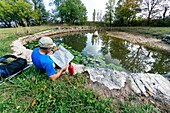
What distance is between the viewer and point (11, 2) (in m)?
13.8

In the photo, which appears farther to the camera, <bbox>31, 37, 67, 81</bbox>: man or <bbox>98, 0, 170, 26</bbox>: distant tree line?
<bbox>98, 0, 170, 26</bbox>: distant tree line

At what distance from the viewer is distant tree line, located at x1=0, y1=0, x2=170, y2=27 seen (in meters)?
13.9

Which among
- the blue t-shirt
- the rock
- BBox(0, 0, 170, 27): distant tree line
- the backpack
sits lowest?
the rock

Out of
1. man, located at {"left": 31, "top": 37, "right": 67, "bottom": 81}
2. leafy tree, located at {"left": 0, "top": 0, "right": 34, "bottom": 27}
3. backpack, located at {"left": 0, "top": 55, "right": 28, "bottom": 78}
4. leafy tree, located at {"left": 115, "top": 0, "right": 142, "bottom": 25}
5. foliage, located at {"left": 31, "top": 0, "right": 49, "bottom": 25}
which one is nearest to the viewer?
man, located at {"left": 31, "top": 37, "right": 67, "bottom": 81}

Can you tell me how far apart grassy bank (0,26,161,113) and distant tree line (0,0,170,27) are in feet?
47.9

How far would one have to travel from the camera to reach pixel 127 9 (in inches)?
618

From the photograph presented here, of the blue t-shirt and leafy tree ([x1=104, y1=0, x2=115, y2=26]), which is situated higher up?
leafy tree ([x1=104, y1=0, x2=115, y2=26])

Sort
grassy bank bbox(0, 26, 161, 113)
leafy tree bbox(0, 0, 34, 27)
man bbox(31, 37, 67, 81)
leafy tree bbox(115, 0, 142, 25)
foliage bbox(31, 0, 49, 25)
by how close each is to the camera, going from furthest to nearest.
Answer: foliage bbox(31, 0, 49, 25) → leafy tree bbox(115, 0, 142, 25) → leafy tree bbox(0, 0, 34, 27) → man bbox(31, 37, 67, 81) → grassy bank bbox(0, 26, 161, 113)

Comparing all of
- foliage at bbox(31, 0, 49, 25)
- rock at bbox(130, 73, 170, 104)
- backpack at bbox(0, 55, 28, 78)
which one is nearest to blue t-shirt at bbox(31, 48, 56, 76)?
backpack at bbox(0, 55, 28, 78)

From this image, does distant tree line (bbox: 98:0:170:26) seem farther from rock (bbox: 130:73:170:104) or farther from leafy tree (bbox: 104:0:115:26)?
rock (bbox: 130:73:170:104)

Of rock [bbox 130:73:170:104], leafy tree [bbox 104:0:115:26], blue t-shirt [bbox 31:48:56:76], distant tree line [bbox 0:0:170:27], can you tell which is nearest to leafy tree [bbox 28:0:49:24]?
distant tree line [bbox 0:0:170:27]

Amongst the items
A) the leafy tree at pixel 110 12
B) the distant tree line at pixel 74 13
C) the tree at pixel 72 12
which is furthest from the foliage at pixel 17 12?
the leafy tree at pixel 110 12

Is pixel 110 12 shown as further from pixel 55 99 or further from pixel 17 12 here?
pixel 55 99

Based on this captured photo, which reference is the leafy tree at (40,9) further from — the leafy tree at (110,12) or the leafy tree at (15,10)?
the leafy tree at (110,12)
